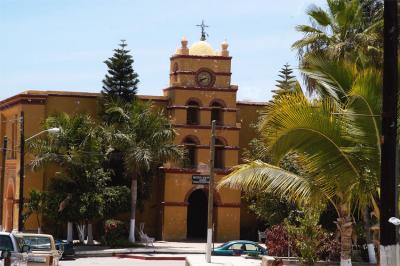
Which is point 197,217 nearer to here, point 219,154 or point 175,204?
point 175,204

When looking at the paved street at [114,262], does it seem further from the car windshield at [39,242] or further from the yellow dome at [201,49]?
the yellow dome at [201,49]

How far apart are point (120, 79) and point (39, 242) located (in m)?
24.4

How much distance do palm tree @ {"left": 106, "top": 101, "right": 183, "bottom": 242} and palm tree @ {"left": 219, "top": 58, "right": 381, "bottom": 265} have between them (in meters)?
29.6

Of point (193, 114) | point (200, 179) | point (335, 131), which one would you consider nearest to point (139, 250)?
point (200, 179)

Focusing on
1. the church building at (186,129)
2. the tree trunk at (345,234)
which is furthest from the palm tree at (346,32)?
the church building at (186,129)

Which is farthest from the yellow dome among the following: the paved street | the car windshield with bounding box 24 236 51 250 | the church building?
the car windshield with bounding box 24 236 51 250

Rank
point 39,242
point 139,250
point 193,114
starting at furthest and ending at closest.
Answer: point 193,114 < point 139,250 < point 39,242

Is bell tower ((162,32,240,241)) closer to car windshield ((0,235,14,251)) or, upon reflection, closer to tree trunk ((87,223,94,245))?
tree trunk ((87,223,94,245))

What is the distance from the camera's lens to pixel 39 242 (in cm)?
2750

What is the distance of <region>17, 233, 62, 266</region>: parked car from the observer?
24.7 meters

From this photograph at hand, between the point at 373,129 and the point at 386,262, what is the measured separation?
3.63 meters

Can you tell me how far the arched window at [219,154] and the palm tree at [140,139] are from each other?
468cm

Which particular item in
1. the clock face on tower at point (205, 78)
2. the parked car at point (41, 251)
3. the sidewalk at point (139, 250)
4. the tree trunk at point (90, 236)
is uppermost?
the clock face on tower at point (205, 78)

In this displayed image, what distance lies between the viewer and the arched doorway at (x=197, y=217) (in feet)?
184
